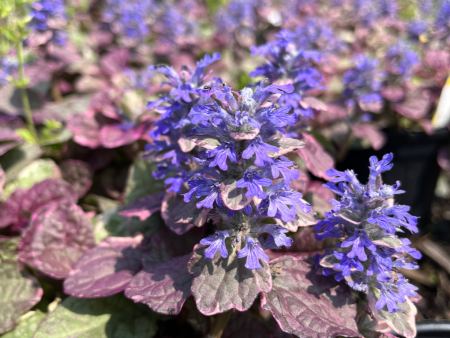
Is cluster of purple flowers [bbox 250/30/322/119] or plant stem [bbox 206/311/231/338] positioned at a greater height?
cluster of purple flowers [bbox 250/30/322/119]

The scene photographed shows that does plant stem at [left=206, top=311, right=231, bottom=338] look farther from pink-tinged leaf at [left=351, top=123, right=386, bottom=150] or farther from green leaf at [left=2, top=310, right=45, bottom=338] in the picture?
pink-tinged leaf at [left=351, top=123, right=386, bottom=150]

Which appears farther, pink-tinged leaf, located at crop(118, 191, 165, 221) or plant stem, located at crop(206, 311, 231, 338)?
pink-tinged leaf, located at crop(118, 191, 165, 221)

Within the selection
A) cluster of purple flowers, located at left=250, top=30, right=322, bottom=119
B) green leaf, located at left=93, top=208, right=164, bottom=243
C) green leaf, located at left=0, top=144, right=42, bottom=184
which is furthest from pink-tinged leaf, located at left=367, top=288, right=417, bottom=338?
green leaf, located at left=0, top=144, right=42, bottom=184

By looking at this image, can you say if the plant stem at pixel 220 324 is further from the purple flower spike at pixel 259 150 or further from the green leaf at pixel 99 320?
the purple flower spike at pixel 259 150

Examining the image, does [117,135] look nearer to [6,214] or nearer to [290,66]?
[6,214]

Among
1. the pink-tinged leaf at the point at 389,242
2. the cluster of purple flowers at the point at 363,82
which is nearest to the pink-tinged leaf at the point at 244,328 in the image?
the pink-tinged leaf at the point at 389,242

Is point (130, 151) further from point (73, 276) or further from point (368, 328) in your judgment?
point (368, 328)

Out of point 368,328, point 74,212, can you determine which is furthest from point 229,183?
point 74,212
